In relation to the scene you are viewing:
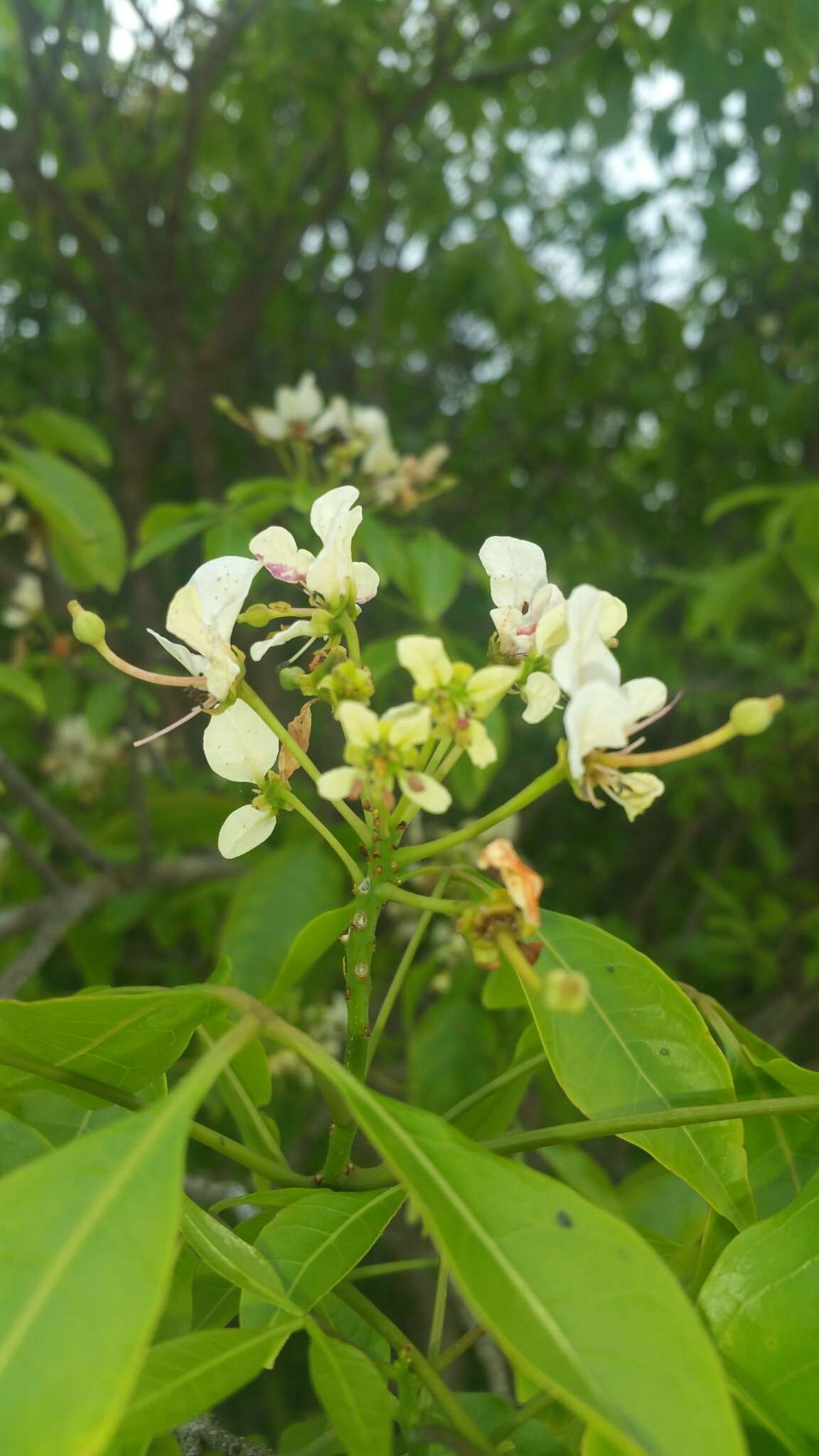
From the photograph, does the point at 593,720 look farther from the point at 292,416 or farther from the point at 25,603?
the point at 25,603

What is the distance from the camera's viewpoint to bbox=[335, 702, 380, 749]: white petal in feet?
2.01

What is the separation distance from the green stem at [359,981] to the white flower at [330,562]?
7.5 inches

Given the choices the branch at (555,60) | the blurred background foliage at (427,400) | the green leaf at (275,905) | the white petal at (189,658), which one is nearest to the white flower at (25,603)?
the blurred background foliage at (427,400)

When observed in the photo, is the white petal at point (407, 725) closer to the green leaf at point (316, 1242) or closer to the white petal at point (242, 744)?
the white petal at point (242, 744)

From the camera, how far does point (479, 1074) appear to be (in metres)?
1.56

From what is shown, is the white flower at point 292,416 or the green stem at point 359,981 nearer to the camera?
the green stem at point 359,981

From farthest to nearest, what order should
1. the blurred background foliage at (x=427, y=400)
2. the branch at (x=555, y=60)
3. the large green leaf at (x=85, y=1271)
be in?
the branch at (x=555, y=60)
the blurred background foliage at (x=427, y=400)
the large green leaf at (x=85, y=1271)

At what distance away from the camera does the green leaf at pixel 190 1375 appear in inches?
22.2

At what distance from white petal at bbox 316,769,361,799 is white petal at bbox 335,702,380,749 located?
0.06 feet

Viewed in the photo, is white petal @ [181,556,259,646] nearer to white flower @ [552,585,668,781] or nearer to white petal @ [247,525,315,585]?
white petal @ [247,525,315,585]

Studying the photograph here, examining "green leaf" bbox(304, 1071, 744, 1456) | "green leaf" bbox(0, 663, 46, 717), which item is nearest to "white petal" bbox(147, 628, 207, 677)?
"green leaf" bbox(304, 1071, 744, 1456)

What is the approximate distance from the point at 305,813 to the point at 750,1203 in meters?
0.39

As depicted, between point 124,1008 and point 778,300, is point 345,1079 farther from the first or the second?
point 778,300

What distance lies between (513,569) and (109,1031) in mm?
437
